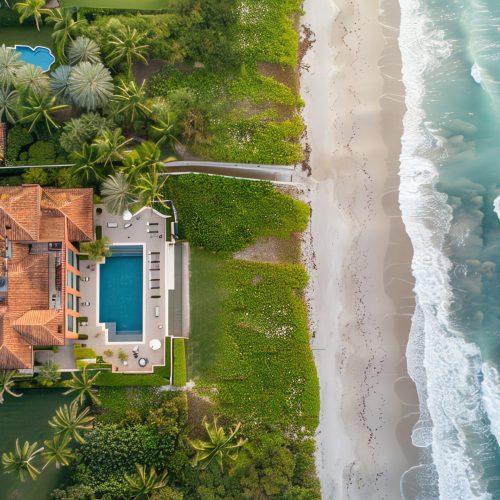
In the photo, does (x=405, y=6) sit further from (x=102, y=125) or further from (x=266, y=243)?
(x=102, y=125)

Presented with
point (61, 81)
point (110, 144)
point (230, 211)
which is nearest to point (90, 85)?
point (61, 81)

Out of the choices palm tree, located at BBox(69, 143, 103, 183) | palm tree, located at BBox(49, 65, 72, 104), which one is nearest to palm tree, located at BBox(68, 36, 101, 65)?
palm tree, located at BBox(49, 65, 72, 104)

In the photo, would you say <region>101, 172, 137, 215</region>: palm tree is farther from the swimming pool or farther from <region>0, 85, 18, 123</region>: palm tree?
the swimming pool

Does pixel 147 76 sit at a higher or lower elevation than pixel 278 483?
higher

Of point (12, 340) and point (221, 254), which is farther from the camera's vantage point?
point (221, 254)

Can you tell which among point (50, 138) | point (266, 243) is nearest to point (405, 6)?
point (266, 243)

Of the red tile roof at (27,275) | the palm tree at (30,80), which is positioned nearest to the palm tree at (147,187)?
the red tile roof at (27,275)

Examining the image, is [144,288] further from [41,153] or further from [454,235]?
[454,235]
